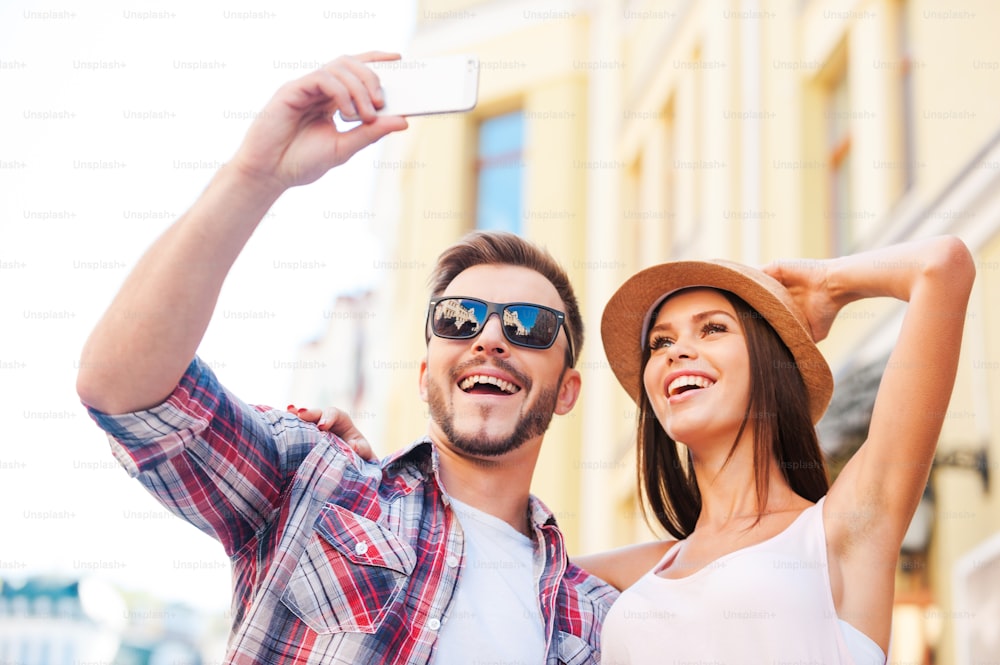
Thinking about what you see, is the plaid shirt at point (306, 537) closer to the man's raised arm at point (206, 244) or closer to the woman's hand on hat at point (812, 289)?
the man's raised arm at point (206, 244)

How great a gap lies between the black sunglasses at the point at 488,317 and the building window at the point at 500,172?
11677 millimetres

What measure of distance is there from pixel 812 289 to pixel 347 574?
1593mm

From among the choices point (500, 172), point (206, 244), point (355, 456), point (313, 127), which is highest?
point (500, 172)

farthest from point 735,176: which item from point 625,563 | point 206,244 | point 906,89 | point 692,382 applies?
point 206,244

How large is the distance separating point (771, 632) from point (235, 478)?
1418mm

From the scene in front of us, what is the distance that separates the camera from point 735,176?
31.4 feet

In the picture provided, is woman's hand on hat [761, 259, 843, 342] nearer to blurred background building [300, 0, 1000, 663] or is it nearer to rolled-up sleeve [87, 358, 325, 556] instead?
blurred background building [300, 0, 1000, 663]

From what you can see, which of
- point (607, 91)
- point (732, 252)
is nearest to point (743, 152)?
point (732, 252)

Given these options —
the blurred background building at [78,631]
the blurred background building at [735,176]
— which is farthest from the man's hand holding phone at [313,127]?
the blurred background building at [78,631]

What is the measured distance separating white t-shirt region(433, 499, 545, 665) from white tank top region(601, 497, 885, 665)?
270mm

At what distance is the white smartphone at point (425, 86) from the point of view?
2564 millimetres

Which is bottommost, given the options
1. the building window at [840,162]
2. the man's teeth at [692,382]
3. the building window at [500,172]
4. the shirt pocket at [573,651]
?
the shirt pocket at [573,651]

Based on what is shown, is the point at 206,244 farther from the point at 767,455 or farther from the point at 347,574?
the point at 767,455

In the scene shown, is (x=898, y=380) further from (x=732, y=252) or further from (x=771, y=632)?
(x=732, y=252)
